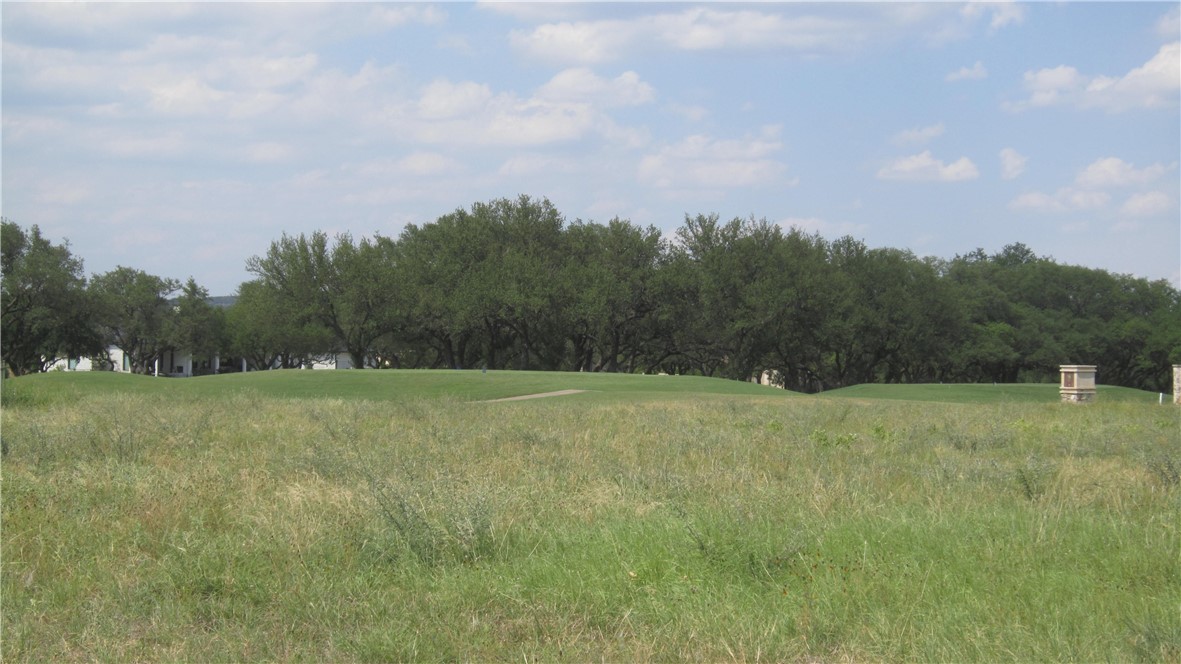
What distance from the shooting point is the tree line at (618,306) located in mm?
53219

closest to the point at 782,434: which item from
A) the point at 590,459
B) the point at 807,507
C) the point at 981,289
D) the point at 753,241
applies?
the point at 590,459

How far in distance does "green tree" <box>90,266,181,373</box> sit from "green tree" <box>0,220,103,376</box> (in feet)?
38.3

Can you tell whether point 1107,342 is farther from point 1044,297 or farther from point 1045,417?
point 1045,417

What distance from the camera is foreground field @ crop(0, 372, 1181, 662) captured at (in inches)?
175

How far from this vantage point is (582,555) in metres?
5.58

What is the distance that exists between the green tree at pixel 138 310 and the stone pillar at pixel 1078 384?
61.1m

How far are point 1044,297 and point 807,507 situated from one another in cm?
6985

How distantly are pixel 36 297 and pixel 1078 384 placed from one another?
5161 cm

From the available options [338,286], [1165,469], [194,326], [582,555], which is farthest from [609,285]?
[582,555]

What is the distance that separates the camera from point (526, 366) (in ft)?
190

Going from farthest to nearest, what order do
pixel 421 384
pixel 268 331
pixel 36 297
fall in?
pixel 268 331 → pixel 36 297 → pixel 421 384

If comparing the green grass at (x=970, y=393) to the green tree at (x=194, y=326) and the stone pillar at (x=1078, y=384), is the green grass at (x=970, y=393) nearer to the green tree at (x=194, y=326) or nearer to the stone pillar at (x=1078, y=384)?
the stone pillar at (x=1078, y=384)

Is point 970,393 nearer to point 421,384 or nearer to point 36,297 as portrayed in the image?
point 421,384

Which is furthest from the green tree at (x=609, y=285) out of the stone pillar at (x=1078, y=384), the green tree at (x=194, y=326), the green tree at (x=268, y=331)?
the green tree at (x=194, y=326)
